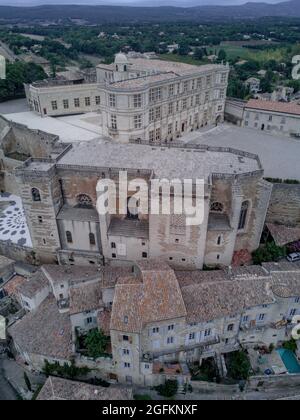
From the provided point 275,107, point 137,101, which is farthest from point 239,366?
point 275,107

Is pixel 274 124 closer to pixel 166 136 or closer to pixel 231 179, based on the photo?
pixel 166 136

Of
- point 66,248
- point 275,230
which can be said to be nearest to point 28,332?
point 66,248

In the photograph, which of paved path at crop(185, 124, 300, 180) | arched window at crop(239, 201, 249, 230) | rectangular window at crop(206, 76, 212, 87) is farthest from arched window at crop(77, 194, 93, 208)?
rectangular window at crop(206, 76, 212, 87)

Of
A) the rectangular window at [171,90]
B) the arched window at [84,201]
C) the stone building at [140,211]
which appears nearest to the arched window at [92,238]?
the stone building at [140,211]

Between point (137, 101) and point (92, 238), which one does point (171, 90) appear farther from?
point (92, 238)

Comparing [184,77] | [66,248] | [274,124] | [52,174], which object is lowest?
[66,248]

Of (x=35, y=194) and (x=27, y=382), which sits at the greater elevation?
(x=35, y=194)

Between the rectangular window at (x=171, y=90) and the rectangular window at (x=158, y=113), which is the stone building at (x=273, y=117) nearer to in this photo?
the rectangular window at (x=171, y=90)
